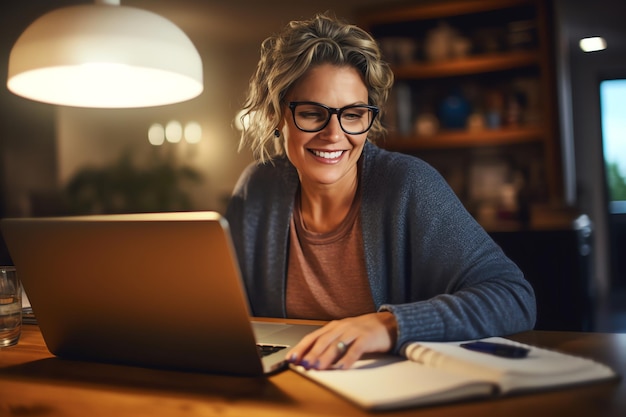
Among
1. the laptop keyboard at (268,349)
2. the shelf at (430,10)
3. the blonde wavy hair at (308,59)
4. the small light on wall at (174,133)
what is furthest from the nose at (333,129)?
the small light on wall at (174,133)

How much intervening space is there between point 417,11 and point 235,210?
258 centimetres

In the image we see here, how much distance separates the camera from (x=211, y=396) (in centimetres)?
82

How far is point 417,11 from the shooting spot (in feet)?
12.7

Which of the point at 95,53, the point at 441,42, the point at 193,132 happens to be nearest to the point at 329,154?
the point at 95,53

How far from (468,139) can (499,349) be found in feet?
9.88

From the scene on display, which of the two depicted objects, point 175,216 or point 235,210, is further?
point 235,210

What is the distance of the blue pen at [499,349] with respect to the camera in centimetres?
87

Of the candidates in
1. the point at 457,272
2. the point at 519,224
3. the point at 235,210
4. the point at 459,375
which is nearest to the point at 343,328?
the point at 459,375

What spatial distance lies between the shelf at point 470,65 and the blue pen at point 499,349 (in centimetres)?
304

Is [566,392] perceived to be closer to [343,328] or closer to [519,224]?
[343,328]

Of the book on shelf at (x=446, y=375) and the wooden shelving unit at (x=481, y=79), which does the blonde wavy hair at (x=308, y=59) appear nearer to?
the book on shelf at (x=446, y=375)

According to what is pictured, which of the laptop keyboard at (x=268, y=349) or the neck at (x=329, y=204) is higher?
the neck at (x=329, y=204)

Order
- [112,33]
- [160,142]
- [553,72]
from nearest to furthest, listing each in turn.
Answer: [112,33] → [553,72] → [160,142]

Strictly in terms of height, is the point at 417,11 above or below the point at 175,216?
above
